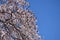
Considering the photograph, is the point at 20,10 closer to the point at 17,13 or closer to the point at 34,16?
the point at 17,13

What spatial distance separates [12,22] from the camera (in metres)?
4.32

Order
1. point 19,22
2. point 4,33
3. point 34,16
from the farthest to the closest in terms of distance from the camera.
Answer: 1. point 34,16
2. point 19,22
3. point 4,33

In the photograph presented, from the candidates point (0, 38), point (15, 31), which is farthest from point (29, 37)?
point (0, 38)

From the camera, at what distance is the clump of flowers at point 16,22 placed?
168 inches

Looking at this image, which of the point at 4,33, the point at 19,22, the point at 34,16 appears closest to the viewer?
→ the point at 4,33

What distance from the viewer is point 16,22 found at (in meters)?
4.33

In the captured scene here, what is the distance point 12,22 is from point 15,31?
6.8 inches

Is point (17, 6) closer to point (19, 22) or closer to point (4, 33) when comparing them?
point (19, 22)

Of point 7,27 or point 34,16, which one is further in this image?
point 34,16

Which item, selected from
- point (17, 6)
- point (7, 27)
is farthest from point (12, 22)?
point (17, 6)

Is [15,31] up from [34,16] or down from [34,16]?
down

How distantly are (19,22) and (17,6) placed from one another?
35cm

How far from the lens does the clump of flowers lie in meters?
4.26

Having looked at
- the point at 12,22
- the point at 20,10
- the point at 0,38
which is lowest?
the point at 0,38
